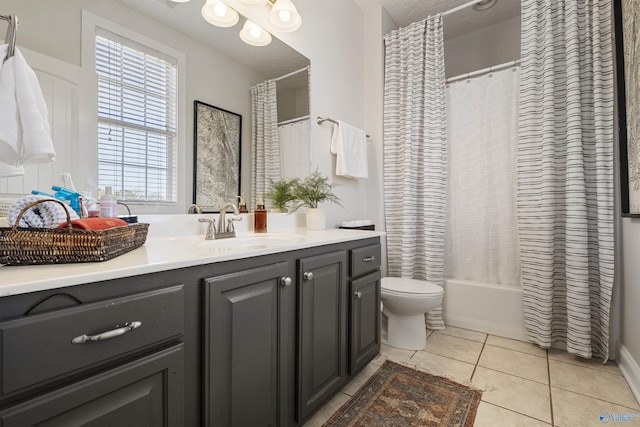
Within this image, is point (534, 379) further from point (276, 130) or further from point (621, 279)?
point (276, 130)

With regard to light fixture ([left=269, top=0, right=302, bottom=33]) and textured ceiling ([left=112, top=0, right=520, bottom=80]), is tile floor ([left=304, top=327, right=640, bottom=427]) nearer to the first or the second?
textured ceiling ([left=112, top=0, right=520, bottom=80])

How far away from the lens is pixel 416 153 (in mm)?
2402

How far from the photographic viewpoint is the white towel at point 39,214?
0.70 m

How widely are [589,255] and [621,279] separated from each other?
7.6 inches

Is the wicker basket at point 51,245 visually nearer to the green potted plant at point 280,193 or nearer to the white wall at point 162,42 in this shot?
the white wall at point 162,42

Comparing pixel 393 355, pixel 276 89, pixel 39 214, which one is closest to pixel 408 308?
pixel 393 355

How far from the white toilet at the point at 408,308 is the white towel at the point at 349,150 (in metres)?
0.86

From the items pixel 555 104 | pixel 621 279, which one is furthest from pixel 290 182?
pixel 621 279

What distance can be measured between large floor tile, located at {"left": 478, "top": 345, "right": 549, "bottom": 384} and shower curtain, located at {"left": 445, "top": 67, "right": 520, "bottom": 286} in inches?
20.3

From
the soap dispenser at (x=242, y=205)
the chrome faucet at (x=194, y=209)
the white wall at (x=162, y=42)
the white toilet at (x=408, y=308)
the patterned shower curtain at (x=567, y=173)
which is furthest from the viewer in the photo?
the white toilet at (x=408, y=308)

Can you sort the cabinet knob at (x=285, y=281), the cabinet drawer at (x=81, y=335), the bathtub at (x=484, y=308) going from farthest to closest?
the bathtub at (x=484, y=308)
the cabinet knob at (x=285, y=281)
the cabinet drawer at (x=81, y=335)

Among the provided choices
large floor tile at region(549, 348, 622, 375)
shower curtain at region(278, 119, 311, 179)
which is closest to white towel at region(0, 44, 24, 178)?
shower curtain at region(278, 119, 311, 179)

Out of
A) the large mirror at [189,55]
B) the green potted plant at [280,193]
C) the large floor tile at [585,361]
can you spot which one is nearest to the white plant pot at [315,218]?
the green potted plant at [280,193]

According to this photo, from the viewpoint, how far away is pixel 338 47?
235cm
